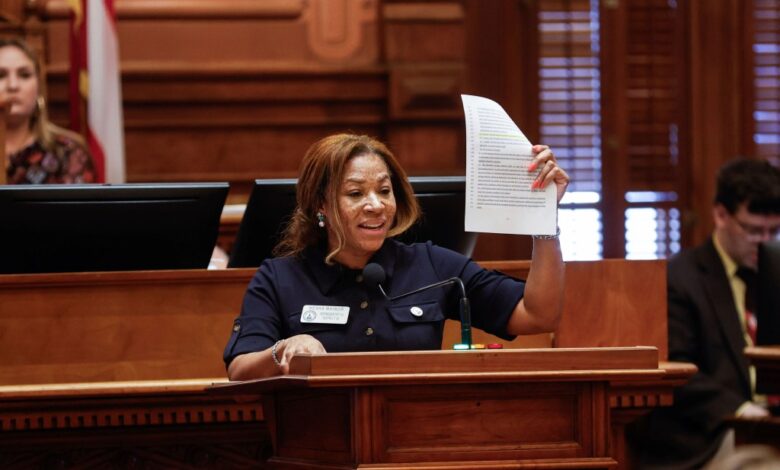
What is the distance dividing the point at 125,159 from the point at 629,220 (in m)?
2.53

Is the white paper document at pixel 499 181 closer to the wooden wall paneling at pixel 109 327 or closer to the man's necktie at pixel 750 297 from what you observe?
the wooden wall paneling at pixel 109 327

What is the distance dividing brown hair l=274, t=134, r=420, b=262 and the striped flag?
98.3 inches

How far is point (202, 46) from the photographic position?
5.45 m

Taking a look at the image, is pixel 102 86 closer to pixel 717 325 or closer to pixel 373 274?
pixel 717 325

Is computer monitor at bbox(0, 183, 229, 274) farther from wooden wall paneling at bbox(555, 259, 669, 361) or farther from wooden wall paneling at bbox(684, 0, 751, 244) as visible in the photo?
wooden wall paneling at bbox(684, 0, 751, 244)

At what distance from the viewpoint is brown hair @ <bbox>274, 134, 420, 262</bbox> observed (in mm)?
2576

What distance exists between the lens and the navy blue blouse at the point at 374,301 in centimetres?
244

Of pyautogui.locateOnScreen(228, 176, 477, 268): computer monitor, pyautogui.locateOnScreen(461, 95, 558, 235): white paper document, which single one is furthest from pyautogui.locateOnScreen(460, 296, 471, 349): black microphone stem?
pyautogui.locateOnScreen(228, 176, 477, 268): computer monitor

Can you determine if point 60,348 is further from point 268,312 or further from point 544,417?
point 544,417

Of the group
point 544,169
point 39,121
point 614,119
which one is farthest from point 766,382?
point 614,119

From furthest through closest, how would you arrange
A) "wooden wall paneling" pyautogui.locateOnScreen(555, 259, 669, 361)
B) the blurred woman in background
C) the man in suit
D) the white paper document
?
the blurred woman in background < the man in suit < "wooden wall paneling" pyautogui.locateOnScreen(555, 259, 669, 361) < the white paper document

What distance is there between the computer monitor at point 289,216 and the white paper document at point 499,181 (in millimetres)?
677

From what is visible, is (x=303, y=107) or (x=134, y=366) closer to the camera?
(x=134, y=366)

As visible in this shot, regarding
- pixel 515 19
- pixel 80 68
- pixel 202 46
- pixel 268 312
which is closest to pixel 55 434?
pixel 268 312
